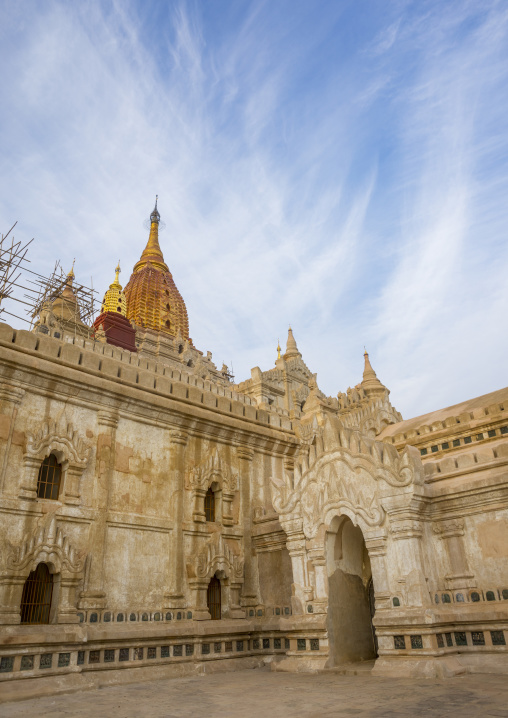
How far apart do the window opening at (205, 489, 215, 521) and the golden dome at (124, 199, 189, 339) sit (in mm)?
45467

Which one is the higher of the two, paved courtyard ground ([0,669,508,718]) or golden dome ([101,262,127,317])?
golden dome ([101,262,127,317])

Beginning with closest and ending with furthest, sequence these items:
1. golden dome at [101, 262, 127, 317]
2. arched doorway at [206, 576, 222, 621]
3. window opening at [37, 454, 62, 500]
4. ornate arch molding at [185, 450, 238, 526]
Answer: window opening at [37, 454, 62, 500]
arched doorway at [206, 576, 222, 621]
ornate arch molding at [185, 450, 238, 526]
golden dome at [101, 262, 127, 317]

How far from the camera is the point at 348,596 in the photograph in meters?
16.8

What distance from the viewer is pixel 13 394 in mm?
15492

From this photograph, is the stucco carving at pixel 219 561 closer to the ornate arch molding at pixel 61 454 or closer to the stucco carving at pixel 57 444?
the ornate arch molding at pixel 61 454

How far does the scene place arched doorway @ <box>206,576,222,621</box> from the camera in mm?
18378

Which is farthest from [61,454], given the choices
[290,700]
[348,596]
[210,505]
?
[348,596]

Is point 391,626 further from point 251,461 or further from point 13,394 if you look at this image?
point 13,394

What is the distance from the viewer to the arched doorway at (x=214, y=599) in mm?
18378

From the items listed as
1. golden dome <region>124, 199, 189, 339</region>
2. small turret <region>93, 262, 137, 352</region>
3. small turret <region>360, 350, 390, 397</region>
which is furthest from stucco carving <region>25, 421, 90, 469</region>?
golden dome <region>124, 199, 189, 339</region>

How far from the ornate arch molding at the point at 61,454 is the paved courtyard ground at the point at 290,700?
194 inches

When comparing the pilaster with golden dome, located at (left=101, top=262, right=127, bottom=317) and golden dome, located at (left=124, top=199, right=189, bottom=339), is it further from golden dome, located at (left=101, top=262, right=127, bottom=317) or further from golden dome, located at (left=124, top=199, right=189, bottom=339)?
golden dome, located at (left=124, top=199, right=189, bottom=339)

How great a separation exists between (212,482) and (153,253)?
60648mm

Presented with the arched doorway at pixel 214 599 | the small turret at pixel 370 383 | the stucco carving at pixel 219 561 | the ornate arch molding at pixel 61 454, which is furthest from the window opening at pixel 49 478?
the small turret at pixel 370 383
